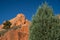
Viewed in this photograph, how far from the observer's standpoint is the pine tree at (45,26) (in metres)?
17.4

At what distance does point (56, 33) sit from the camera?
17.5 m

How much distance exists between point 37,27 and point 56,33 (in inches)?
62.0

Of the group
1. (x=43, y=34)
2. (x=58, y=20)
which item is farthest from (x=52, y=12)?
(x=43, y=34)

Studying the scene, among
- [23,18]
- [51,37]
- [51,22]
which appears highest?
[23,18]

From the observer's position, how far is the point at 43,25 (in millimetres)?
17656

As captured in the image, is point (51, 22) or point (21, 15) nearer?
point (51, 22)

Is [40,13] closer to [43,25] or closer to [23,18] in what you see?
[43,25]

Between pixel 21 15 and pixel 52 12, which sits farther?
pixel 21 15

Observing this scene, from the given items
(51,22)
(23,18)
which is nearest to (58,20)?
(51,22)

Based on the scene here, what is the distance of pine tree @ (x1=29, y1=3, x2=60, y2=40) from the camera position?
17406 millimetres

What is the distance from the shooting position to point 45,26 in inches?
694

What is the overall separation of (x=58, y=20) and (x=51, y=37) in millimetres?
1655

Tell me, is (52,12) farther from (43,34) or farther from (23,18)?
(23,18)

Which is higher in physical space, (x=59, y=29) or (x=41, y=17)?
(x=41, y=17)
